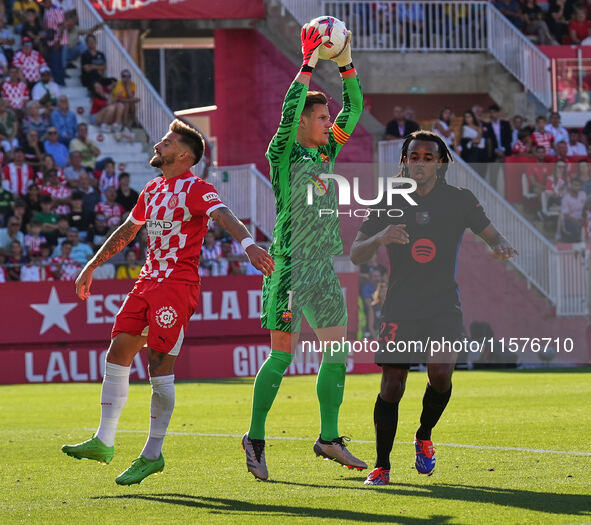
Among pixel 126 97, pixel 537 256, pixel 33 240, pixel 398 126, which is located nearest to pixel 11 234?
pixel 33 240

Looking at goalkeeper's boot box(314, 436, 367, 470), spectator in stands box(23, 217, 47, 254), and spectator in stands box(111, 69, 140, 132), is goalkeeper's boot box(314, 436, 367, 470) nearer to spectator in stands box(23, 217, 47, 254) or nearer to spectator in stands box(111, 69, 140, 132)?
spectator in stands box(23, 217, 47, 254)

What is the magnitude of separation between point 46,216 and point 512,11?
13223 millimetres

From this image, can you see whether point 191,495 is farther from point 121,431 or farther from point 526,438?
point 121,431

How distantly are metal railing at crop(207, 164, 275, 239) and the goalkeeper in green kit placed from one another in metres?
17.3

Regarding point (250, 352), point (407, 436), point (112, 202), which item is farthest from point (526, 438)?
point (112, 202)

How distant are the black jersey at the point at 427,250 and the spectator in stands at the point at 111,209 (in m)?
15.6

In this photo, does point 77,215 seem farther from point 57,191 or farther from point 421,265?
point 421,265

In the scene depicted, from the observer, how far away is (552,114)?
27250mm

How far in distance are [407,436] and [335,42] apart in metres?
3.51

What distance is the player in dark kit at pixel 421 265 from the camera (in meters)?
7.74

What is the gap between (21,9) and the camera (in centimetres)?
2688

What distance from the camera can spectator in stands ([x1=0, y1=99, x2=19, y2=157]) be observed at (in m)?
24.0

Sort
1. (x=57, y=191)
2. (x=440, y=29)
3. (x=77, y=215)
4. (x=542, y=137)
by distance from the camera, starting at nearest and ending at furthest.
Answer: (x=77, y=215) < (x=57, y=191) < (x=542, y=137) < (x=440, y=29)

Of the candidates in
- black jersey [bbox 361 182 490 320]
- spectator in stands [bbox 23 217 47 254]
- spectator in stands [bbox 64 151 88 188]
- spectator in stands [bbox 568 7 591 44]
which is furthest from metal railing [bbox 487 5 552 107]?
black jersey [bbox 361 182 490 320]
